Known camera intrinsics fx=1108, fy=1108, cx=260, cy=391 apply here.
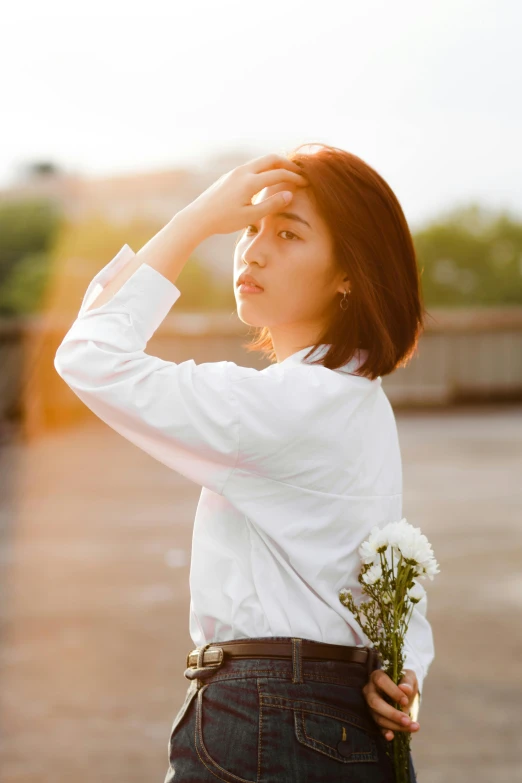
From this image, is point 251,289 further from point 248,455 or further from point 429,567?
point 429,567

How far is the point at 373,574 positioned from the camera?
173 centimetres

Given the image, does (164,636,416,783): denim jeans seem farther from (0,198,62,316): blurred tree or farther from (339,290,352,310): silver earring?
(0,198,62,316): blurred tree

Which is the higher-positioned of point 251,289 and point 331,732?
point 251,289

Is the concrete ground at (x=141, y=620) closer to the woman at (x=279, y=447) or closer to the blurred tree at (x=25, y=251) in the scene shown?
the woman at (x=279, y=447)

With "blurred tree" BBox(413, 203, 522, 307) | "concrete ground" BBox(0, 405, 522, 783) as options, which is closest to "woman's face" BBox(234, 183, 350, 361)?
"concrete ground" BBox(0, 405, 522, 783)

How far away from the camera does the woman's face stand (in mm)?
1863

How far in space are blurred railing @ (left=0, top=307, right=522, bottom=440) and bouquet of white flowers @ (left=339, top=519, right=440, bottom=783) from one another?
1332cm

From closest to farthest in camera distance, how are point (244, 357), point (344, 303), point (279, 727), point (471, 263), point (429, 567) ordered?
point (279, 727) < point (429, 567) < point (344, 303) < point (244, 357) < point (471, 263)

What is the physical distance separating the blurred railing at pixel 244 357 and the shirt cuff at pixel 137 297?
520 inches

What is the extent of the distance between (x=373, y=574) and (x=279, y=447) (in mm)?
251

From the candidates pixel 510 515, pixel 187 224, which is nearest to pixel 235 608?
pixel 187 224

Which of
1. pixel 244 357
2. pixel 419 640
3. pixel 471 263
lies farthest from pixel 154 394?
pixel 471 263

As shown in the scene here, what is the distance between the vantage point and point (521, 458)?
1146 cm

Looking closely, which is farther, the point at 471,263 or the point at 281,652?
the point at 471,263
